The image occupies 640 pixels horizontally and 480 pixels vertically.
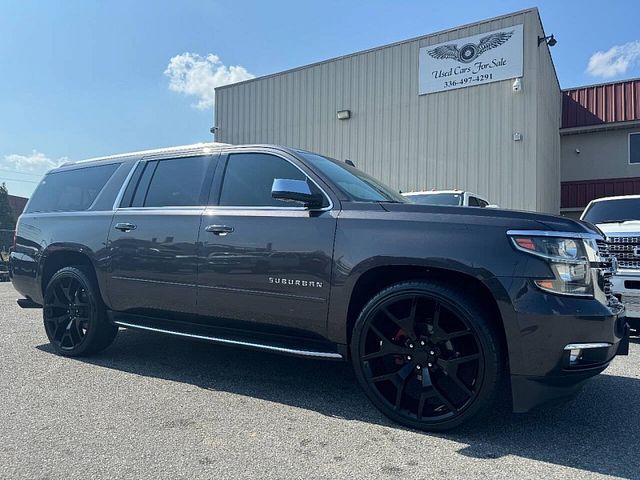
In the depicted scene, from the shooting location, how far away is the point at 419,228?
3092 millimetres

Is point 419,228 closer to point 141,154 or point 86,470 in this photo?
point 86,470

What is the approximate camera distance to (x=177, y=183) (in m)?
4.25

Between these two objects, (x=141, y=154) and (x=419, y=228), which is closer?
(x=419, y=228)

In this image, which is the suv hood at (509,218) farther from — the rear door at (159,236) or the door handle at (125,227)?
the door handle at (125,227)

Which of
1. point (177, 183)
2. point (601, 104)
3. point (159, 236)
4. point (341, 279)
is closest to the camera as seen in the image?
point (341, 279)

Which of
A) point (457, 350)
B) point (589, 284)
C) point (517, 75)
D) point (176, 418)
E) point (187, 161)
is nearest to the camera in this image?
point (589, 284)

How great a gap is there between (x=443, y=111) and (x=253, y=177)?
34.6ft

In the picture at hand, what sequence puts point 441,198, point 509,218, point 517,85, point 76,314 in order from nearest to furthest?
1. point 509,218
2. point 76,314
3. point 441,198
4. point 517,85

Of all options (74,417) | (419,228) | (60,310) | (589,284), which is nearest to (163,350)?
(60,310)

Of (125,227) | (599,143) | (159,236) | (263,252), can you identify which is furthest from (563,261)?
(599,143)

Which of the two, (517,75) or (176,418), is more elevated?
(517,75)

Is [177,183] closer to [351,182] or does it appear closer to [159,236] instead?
[159,236]

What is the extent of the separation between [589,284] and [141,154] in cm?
385

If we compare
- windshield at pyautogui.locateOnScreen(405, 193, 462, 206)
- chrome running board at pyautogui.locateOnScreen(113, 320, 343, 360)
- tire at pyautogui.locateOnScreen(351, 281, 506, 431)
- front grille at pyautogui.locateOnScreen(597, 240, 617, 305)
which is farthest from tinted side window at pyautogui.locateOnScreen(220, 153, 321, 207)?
windshield at pyautogui.locateOnScreen(405, 193, 462, 206)
